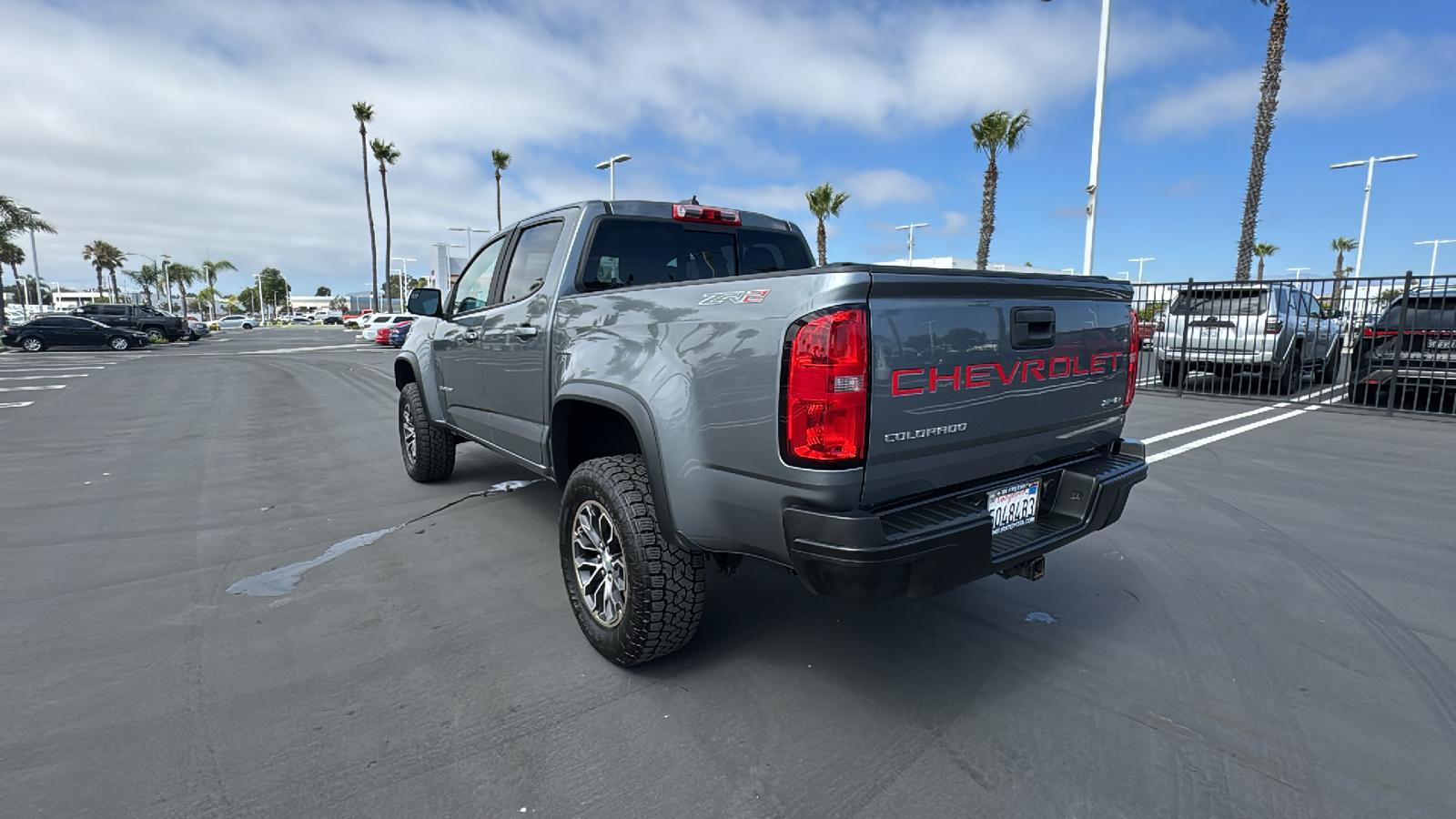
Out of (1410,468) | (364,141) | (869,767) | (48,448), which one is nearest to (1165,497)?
(1410,468)

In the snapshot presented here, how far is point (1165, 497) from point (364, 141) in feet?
175

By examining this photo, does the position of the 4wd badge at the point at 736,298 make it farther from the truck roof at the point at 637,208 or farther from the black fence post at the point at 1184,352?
the black fence post at the point at 1184,352

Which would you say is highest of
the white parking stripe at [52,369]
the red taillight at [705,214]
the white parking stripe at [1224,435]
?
the red taillight at [705,214]

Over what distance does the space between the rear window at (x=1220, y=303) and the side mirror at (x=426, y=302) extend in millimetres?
10788

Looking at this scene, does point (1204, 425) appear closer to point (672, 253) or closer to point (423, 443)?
point (672, 253)

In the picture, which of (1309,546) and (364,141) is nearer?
(1309,546)

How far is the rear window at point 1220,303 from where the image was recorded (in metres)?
10.2

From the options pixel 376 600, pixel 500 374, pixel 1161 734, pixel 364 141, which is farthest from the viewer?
pixel 364 141

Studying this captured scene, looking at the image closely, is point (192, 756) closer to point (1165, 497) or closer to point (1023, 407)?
point (1023, 407)

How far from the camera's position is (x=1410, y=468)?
620 cm

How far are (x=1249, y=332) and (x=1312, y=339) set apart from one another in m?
1.86

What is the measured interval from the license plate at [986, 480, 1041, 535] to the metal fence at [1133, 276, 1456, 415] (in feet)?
26.1

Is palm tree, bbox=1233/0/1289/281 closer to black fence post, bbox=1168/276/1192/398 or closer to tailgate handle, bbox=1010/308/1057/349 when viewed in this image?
black fence post, bbox=1168/276/1192/398

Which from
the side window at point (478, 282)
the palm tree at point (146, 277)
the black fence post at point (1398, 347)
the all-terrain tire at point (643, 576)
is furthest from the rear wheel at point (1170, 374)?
the palm tree at point (146, 277)
